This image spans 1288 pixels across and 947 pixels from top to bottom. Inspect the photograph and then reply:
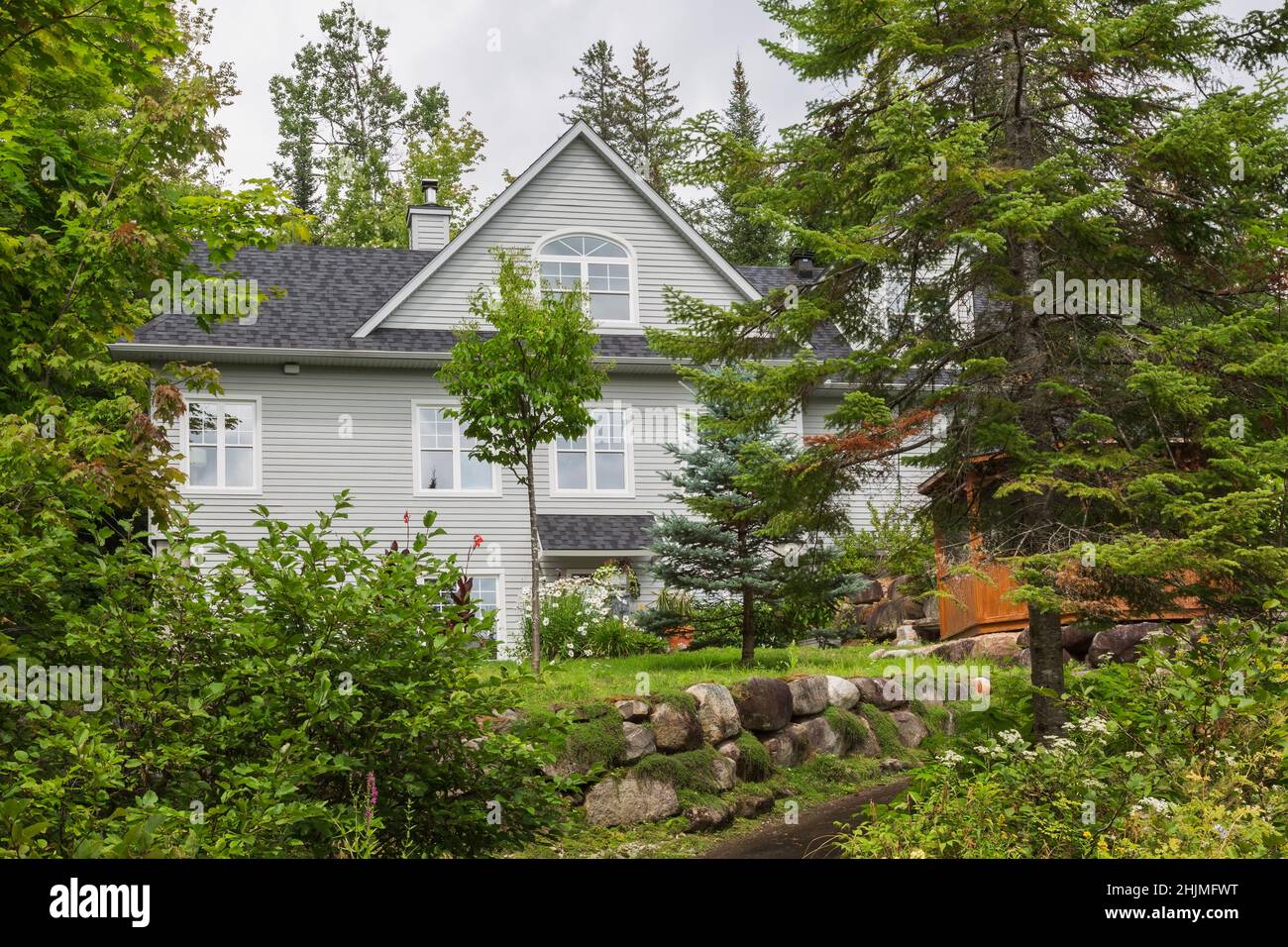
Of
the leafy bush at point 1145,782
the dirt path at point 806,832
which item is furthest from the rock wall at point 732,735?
the leafy bush at point 1145,782

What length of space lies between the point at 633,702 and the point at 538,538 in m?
7.77

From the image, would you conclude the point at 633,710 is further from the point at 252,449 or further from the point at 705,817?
the point at 252,449

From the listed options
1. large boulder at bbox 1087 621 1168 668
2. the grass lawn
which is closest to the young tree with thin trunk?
the grass lawn

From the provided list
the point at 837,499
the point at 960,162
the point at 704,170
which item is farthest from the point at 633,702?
the point at 960,162

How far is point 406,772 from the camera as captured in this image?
5879mm

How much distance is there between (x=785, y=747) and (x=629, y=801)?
2.26 metres

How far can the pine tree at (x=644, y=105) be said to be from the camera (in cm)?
4138

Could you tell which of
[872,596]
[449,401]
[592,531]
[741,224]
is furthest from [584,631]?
[741,224]

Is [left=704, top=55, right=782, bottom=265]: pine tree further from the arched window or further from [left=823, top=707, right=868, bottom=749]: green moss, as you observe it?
[left=823, top=707, right=868, bottom=749]: green moss

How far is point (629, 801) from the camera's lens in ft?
37.1

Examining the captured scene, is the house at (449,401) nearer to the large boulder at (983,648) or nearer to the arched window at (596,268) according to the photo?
the arched window at (596,268)

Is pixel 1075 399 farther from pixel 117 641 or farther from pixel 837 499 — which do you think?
pixel 117 641

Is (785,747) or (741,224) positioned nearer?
(785,747)

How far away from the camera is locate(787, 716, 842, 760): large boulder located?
13.1m
